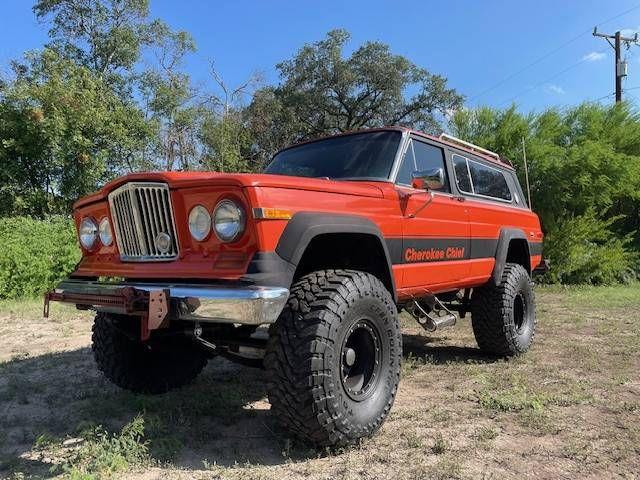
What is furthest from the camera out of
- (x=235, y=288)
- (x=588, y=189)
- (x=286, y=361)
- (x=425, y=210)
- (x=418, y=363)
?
(x=588, y=189)

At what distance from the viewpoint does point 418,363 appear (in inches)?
220

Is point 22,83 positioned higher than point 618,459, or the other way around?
point 22,83

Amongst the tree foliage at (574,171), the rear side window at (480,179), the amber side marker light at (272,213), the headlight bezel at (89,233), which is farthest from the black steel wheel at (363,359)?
the tree foliage at (574,171)

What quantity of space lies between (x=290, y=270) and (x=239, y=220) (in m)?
0.37

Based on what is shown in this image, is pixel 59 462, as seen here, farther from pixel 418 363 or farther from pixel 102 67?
pixel 102 67

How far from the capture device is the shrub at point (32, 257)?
9.84 metres

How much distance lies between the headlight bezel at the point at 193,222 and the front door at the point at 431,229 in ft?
5.03

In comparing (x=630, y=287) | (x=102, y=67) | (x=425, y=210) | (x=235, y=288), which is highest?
(x=102, y=67)

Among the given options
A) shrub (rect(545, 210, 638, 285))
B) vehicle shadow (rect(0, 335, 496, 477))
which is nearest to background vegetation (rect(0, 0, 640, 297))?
shrub (rect(545, 210, 638, 285))

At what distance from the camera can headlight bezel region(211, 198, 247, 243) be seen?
116 inches

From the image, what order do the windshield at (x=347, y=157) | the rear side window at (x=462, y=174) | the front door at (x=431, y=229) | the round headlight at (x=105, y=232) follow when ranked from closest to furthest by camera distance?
the round headlight at (x=105, y=232) < the front door at (x=431, y=229) < the windshield at (x=347, y=157) < the rear side window at (x=462, y=174)

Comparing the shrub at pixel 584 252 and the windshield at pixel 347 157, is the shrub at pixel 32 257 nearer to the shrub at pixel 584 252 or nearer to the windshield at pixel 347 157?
the windshield at pixel 347 157

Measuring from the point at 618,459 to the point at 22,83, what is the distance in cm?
1574

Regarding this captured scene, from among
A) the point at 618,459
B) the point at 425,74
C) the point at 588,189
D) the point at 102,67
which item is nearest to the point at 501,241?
the point at 618,459
